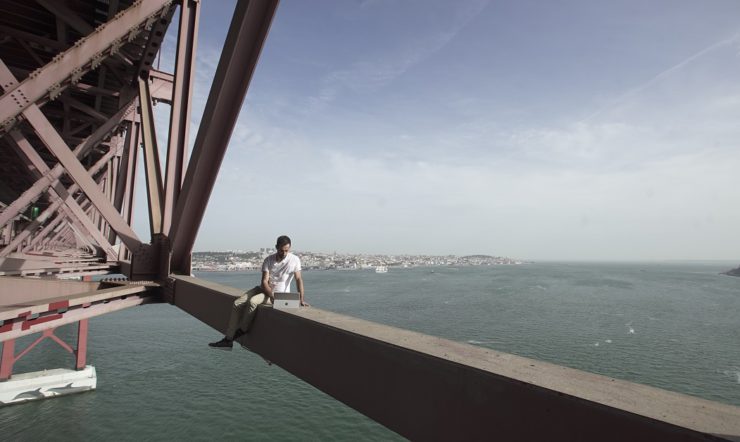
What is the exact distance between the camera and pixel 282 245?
4.50m

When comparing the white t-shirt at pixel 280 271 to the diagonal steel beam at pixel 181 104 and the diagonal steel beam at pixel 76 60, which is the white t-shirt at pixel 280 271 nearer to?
the diagonal steel beam at pixel 181 104

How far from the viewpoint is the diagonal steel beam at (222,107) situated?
382 centimetres

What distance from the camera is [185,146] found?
634 cm

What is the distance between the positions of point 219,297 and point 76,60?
348cm

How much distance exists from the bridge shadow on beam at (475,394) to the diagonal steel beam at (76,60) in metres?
4.27

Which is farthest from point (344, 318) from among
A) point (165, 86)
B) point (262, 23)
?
point (165, 86)

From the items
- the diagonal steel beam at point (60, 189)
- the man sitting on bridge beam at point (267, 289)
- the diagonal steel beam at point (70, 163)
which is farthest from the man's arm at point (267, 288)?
the diagonal steel beam at point (60, 189)

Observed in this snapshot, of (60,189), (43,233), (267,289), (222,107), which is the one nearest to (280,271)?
(267,289)

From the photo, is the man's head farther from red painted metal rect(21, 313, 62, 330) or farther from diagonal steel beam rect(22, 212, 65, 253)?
diagonal steel beam rect(22, 212, 65, 253)

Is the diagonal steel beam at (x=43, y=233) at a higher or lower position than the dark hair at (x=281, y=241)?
higher

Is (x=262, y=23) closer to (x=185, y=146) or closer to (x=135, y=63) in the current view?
(x=185, y=146)

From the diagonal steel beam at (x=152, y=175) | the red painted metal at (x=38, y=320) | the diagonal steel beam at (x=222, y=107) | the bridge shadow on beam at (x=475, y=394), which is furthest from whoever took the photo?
the diagonal steel beam at (x=152, y=175)

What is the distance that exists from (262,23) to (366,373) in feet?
11.1

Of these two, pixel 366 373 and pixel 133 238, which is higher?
pixel 133 238
